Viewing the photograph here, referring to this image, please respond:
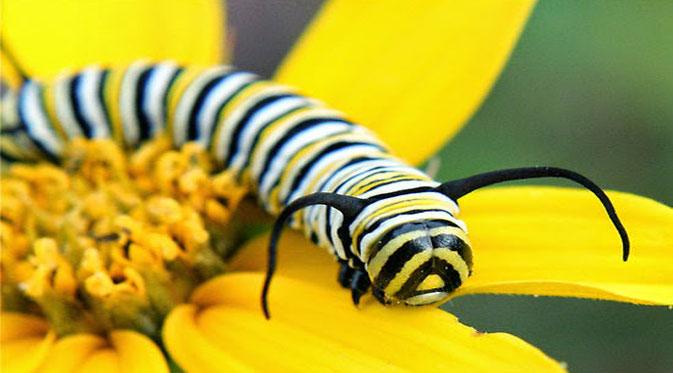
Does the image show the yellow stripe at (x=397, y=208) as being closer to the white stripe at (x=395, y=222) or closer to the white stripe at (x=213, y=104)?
the white stripe at (x=395, y=222)

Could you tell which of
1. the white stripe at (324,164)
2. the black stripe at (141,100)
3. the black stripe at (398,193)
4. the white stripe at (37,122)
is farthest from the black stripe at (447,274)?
the white stripe at (37,122)

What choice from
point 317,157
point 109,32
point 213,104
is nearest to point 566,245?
point 317,157

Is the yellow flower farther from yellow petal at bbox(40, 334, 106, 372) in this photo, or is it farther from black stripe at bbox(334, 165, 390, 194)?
black stripe at bbox(334, 165, 390, 194)

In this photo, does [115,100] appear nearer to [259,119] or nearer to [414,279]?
[259,119]

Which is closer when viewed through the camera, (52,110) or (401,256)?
(401,256)

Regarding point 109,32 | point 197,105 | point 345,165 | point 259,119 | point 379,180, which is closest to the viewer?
point 379,180

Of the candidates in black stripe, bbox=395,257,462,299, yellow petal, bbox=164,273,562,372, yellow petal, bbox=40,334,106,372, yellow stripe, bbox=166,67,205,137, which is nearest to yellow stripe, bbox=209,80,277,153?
yellow stripe, bbox=166,67,205,137
